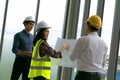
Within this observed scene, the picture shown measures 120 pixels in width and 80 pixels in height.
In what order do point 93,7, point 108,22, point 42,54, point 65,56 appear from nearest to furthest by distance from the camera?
point 42,54 → point 65,56 → point 108,22 → point 93,7

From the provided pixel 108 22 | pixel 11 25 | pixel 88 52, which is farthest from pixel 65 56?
pixel 11 25

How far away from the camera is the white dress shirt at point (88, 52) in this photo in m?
3.10

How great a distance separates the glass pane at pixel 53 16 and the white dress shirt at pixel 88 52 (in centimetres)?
277

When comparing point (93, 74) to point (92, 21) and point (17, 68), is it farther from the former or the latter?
point (17, 68)

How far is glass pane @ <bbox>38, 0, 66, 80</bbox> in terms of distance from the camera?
19.5ft

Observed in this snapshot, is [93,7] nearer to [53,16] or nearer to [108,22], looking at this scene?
[108,22]

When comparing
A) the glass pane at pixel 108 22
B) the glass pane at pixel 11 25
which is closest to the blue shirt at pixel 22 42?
the glass pane at pixel 108 22

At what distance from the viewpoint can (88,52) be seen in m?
3.12

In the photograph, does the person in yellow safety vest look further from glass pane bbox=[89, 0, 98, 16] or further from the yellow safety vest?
glass pane bbox=[89, 0, 98, 16]

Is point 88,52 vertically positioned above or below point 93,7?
below

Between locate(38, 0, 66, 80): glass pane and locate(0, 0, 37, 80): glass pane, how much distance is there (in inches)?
11.6

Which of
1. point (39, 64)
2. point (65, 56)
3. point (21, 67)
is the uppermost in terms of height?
point (65, 56)

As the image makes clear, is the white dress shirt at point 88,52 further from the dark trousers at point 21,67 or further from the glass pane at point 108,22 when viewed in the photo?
the dark trousers at point 21,67

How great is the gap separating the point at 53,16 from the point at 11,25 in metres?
0.90
